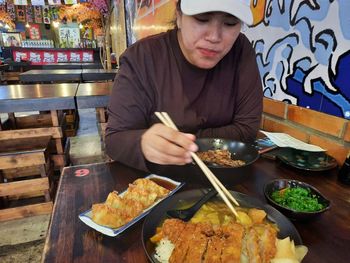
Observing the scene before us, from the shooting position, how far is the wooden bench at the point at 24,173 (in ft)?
8.05

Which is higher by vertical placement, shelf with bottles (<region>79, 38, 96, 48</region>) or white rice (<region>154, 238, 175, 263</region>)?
shelf with bottles (<region>79, 38, 96, 48</region>)

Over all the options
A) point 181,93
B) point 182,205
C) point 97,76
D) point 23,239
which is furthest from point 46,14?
point 182,205

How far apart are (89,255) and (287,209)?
679 millimetres

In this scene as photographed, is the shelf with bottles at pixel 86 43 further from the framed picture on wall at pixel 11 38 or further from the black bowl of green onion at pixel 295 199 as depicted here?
the black bowl of green onion at pixel 295 199

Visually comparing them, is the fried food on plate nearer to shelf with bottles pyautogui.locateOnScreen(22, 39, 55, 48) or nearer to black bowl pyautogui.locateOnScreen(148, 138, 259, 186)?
black bowl pyautogui.locateOnScreen(148, 138, 259, 186)

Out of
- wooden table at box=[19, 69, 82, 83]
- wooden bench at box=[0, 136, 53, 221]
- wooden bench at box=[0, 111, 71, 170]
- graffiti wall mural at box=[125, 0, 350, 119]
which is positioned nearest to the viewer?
graffiti wall mural at box=[125, 0, 350, 119]


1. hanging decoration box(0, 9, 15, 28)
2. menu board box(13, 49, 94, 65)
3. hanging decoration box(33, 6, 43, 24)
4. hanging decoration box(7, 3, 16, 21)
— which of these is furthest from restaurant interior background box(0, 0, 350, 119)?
hanging decoration box(7, 3, 16, 21)

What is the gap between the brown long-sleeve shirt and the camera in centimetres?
132

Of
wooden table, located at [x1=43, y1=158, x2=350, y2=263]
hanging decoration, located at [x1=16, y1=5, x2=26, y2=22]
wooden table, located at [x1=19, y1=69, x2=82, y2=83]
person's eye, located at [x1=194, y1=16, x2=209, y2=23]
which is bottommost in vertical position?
wooden table, located at [x1=43, y1=158, x2=350, y2=263]

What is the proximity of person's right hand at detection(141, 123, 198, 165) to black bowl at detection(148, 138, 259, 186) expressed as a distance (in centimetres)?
17

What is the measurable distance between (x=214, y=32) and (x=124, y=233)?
95 cm

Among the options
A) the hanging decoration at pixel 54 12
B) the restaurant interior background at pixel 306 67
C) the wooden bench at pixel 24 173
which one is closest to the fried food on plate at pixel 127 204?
the restaurant interior background at pixel 306 67

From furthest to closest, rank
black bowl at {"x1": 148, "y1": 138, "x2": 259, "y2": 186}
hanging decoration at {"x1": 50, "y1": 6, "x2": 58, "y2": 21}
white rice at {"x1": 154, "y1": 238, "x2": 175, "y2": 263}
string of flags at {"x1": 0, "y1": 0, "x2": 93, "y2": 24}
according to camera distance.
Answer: hanging decoration at {"x1": 50, "y1": 6, "x2": 58, "y2": 21} → string of flags at {"x1": 0, "y1": 0, "x2": 93, "y2": 24} → black bowl at {"x1": 148, "y1": 138, "x2": 259, "y2": 186} → white rice at {"x1": 154, "y1": 238, "x2": 175, "y2": 263}

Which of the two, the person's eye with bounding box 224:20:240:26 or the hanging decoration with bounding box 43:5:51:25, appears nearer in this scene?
the person's eye with bounding box 224:20:240:26
